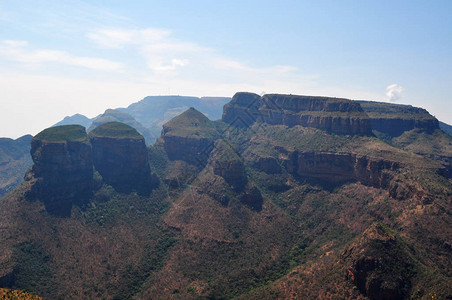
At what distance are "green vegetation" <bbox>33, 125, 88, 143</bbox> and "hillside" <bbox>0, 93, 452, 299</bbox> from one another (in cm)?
77

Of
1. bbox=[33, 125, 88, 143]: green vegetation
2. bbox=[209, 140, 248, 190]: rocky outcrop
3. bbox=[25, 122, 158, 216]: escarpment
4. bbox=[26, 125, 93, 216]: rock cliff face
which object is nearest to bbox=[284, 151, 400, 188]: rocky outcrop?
bbox=[209, 140, 248, 190]: rocky outcrop

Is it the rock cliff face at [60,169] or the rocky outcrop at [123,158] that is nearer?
the rock cliff face at [60,169]

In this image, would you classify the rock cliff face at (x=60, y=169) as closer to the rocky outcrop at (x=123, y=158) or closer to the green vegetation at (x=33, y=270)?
the rocky outcrop at (x=123, y=158)

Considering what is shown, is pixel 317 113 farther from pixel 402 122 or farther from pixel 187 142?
pixel 187 142

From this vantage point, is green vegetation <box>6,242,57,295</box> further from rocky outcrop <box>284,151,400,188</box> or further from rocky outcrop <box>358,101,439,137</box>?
rocky outcrop <box>358,101,439,137</box>

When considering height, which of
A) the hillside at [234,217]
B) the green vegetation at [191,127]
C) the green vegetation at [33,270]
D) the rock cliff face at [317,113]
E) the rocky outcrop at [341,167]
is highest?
the rock cliff face at [317,113]

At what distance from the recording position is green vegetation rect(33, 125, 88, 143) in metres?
119

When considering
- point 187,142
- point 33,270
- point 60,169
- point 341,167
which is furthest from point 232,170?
point 33,270

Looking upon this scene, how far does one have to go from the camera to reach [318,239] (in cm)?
10444

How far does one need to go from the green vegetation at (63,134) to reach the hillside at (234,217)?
77 centimetres

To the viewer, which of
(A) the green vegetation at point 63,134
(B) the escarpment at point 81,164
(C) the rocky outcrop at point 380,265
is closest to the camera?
(C) the rocky outcrop at point 380,265

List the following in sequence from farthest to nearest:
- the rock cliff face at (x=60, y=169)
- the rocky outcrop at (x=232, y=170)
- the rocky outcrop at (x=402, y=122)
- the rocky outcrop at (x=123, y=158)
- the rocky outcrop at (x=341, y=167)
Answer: the rocky outcrop at (x=402, y=122), the rocky outcrop at (x=123, y=158), the rocky outcrop at (x=232, y=170), the rock cliff face at (x=60, y=169), the rocky outcrop at (x=341, y=167)

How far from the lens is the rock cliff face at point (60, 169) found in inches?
4360

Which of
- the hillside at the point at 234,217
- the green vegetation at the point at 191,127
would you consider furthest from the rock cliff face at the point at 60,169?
the green vegetation at the point at 191,127
